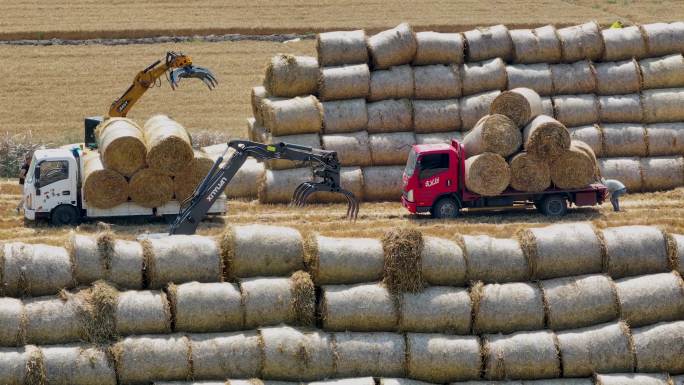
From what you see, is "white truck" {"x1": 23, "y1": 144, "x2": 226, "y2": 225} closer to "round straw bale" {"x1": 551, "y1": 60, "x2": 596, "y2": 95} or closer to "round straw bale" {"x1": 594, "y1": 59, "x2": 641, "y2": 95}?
"round straw bale" {"x1": 551, "y1": 60, "x2": 596, "y2": 95}

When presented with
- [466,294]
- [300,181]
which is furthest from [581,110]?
[466,294]

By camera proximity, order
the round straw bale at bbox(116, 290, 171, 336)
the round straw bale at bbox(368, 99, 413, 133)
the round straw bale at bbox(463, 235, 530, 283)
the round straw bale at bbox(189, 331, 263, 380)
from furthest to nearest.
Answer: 1. the round straw bale at bbox(368, 99, 413, 133)
2. the round straw bale at bbox(463, 235, 530, 283)
3. the round straw bale at bbox(116, 290, 171, 336)
4. the round straw bale at bbox(189, 331, 263, 380)

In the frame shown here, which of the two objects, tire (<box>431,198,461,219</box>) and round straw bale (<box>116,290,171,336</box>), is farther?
tire (<box>431,198,461,219</box>)

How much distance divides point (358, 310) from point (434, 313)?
1266 millimetres

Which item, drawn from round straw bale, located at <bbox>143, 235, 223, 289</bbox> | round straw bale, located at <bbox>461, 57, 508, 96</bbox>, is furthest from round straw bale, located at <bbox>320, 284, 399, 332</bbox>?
round straw bale, located at <bbox>461, 57, 508, 96</bbox>

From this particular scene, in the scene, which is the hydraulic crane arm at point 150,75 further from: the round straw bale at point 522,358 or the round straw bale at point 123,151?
the round straw bale at point 522,358

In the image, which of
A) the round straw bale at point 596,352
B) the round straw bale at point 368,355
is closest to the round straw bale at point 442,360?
the round straw bale at point 368,355

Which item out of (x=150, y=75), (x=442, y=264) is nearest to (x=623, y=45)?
(x=150, y=75)

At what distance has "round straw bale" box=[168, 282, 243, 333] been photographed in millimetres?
21516

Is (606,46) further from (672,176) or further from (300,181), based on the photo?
(300,181)

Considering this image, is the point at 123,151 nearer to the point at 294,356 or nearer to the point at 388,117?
the point at 388,117

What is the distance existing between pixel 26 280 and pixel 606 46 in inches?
731

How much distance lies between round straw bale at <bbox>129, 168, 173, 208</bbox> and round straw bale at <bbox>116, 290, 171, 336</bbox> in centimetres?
835

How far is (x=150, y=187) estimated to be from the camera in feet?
97.2
